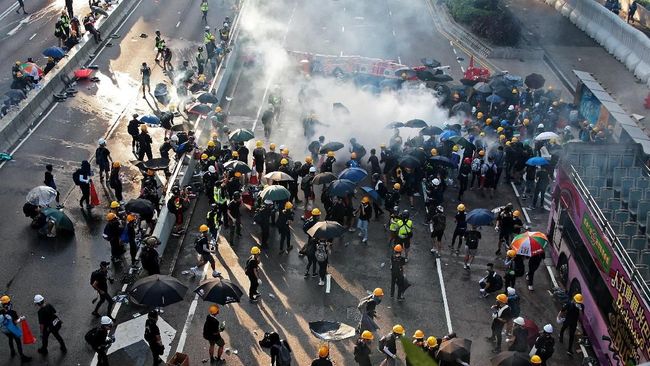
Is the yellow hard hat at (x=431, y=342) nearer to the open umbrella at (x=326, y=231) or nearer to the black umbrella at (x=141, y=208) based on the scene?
the open umbrella at (x=326, y=231)

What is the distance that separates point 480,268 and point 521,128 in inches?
349

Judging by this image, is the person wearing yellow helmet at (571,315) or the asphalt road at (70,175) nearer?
the person wearing yellow helmet at (571,315)

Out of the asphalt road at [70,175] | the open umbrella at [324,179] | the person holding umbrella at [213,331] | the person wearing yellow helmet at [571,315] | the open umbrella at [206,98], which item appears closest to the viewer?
the person holding umbrella at [213,331]

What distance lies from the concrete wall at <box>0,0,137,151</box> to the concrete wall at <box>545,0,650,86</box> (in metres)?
→ 24.3

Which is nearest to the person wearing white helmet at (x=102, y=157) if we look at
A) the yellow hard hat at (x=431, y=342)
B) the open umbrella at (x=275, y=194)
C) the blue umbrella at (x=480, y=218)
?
the open umbrella at (x=275, y=194)

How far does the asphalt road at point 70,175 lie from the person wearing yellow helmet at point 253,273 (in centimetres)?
311

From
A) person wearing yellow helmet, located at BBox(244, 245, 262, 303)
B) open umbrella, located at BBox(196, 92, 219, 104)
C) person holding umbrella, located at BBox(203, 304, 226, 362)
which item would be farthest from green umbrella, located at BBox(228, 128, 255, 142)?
person holding umbrella, located at BBox(203, 304, 226, 362)

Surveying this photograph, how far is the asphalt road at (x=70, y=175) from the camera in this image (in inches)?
660

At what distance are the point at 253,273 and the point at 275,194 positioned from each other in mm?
2966

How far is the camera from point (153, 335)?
14438mm

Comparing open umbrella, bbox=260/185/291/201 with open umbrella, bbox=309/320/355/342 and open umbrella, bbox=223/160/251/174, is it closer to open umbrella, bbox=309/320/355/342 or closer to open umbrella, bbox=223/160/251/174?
open umbrella, bbox=223/160/251/174

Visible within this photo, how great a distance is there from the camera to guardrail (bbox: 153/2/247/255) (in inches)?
758

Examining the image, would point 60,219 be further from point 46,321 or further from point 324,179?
point 324,179

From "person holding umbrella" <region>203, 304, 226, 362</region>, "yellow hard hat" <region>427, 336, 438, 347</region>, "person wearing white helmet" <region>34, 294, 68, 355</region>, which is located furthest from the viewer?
"person holding umbrella" <region>203, 304, 226, 362</region>
